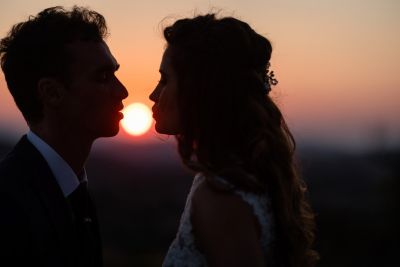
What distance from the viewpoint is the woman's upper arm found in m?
2.83

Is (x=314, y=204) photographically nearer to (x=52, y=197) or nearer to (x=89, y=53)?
(x=89, y=53)

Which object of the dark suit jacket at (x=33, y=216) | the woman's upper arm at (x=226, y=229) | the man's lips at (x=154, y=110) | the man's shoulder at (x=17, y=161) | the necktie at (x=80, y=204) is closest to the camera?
the woman's upper arm at (x=226, y=229)

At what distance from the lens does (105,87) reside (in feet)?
13.6

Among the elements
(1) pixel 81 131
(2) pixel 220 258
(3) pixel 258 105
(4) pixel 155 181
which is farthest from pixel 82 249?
(4) pixel 155 181

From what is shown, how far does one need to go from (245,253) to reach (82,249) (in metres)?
1.14

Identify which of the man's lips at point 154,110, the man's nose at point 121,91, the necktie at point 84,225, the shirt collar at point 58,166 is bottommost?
the necktie at point 84,225

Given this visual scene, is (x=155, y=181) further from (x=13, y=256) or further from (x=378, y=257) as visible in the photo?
(x=13, y=256)

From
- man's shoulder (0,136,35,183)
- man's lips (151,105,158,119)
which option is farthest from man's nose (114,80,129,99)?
man's shoulder (0,136,35,183)

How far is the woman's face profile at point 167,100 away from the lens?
10.9 ft

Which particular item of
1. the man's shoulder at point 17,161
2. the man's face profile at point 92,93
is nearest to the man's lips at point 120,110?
the man's face profile at point 92,93

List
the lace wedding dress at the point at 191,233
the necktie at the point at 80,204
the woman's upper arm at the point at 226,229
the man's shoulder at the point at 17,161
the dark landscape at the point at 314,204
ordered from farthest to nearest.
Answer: the dark landscape at the point at 314,204, the necktie at the point at 80,204, the man's shoulder at the point at 17,161, the lace wedding dress at the point at 191,233, the woman's upper arm at the point at 226,229

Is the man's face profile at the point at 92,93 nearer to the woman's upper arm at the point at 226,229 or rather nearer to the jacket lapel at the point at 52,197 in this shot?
the jacket lapel at the point at 52,197

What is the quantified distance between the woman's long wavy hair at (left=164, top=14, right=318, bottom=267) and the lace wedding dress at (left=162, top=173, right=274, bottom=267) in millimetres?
67

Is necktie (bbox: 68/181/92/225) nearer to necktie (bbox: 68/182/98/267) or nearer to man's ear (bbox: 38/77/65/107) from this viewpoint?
necktie (bbox: 68/182/98/267)
